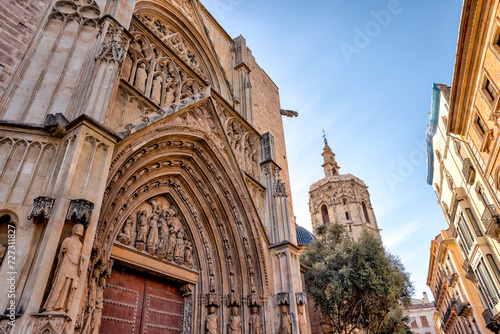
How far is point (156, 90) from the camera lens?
8828mm

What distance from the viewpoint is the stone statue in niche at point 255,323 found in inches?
329

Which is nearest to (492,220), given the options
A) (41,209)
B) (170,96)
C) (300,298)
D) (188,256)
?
(300,298)

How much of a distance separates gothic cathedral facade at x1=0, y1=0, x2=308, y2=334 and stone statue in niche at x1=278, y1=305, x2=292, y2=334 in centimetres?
3

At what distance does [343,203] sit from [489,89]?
35.2m

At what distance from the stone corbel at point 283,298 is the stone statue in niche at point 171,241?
3110 mm

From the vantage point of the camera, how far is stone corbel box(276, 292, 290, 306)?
29.3ft

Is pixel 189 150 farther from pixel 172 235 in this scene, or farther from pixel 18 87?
pixel 18 87

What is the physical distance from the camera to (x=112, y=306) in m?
6.83

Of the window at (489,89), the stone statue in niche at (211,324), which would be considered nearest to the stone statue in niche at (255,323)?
the stone statue in niche at (211,324)

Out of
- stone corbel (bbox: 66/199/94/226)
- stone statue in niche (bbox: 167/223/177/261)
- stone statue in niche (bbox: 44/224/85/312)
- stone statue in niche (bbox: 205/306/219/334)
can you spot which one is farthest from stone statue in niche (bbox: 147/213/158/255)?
stone statue in niche (bbox: 44/224/85/312)

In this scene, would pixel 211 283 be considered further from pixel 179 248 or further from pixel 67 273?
pixel 67 273

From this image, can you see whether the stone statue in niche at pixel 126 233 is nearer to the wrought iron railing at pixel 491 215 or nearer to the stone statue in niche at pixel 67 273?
the stone statue in niche at pixel 67 273

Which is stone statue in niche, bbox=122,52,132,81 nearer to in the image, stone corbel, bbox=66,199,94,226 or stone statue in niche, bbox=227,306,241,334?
stone corbel, bbox=66,199,94,226

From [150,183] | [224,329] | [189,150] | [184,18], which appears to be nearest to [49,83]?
[150,183]
